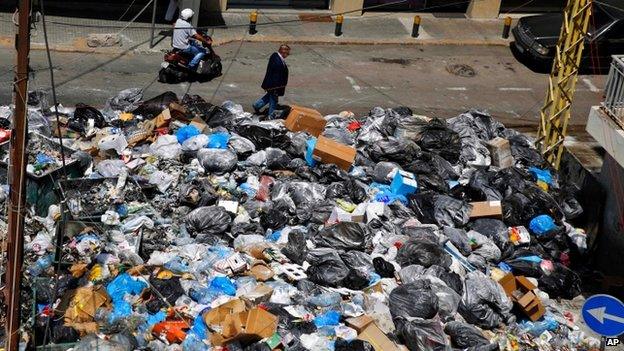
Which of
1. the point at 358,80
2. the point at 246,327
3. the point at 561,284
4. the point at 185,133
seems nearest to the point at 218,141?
the point at 185,133

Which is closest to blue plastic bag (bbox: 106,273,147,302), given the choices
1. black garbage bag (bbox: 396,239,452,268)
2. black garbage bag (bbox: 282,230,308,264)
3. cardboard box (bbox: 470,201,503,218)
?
black garbage bag (bbox: 282,230,308,264)

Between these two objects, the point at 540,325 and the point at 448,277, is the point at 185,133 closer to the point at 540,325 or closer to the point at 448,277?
the point at 448,277

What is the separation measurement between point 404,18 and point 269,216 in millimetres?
10478

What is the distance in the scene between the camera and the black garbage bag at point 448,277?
1225 cm

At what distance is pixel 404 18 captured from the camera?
2255 cm

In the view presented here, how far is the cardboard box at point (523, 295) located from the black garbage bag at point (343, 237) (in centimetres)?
181

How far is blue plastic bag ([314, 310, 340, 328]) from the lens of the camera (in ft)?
36.9

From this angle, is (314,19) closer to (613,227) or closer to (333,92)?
(333,92)

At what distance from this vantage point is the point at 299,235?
12.6 m

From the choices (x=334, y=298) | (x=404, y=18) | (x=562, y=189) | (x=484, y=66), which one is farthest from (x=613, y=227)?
(x=404, y=18)

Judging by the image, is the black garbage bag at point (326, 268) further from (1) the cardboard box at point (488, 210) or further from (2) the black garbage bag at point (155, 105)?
(2) the black garbage bag at point (155, 105)

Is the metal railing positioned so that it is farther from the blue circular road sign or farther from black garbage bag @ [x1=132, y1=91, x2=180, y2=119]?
black garbage bag @ [x1=132, y1=91, x2=180, y2=119]

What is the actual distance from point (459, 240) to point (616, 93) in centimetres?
307

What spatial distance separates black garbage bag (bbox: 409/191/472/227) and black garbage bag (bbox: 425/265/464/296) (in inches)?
53.0
